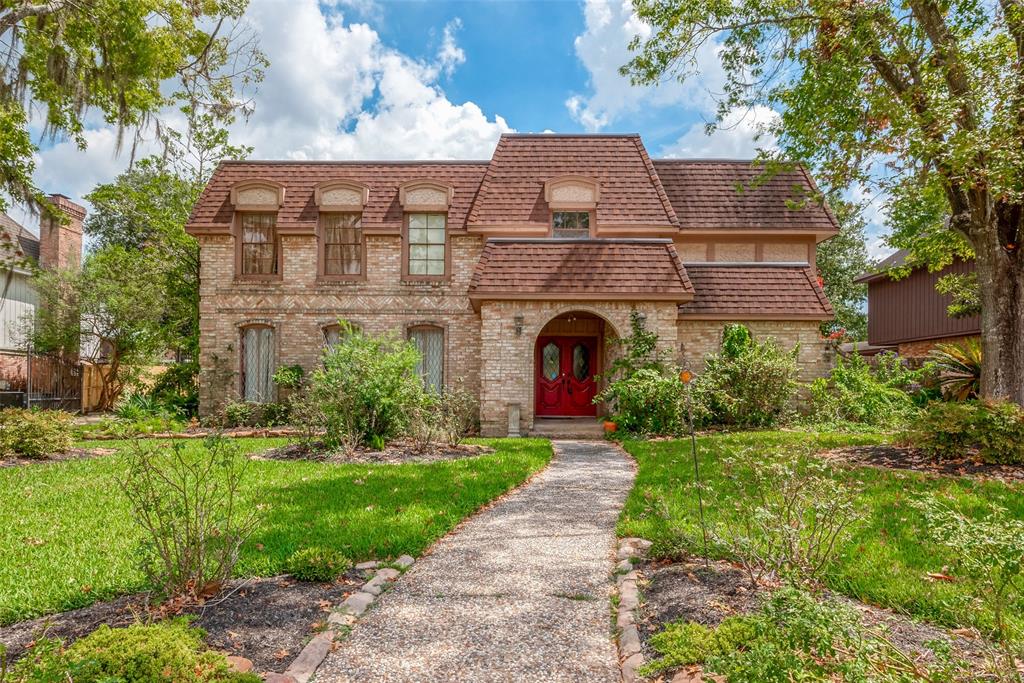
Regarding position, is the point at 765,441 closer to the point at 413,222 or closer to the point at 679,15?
the point at 679,15

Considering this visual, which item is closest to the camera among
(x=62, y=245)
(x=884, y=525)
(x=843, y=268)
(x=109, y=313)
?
(x=884, y=525)

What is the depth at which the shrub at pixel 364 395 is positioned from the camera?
36.0 ft

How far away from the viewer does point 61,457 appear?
1076cm

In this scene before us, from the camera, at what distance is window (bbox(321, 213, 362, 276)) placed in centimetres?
1719

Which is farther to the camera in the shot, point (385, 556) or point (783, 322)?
point (783, 322)

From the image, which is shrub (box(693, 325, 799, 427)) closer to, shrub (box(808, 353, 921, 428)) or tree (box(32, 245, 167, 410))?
shrub (box(808, 353, 921, 428))

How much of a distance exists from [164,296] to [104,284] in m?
1.94

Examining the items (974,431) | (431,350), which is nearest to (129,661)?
(974,431)

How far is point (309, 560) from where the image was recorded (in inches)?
186

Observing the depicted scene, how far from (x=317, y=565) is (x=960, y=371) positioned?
17594 mm

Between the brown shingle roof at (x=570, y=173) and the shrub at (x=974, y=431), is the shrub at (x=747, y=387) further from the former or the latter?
the shrub at (x=974, y=431)

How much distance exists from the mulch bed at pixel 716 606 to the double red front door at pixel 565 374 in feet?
41.4

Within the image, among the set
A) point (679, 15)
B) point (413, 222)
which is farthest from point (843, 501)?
point (413, 222)

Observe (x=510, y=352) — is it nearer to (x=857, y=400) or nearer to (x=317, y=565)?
(x=857, y=400)
